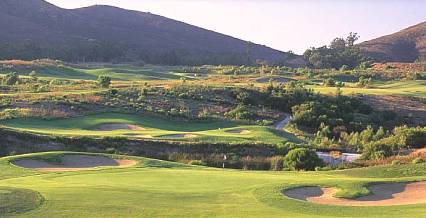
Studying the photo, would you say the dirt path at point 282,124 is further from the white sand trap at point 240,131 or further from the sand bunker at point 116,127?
the sand bunker at point 116,127

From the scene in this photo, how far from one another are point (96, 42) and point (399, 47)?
85434 mm

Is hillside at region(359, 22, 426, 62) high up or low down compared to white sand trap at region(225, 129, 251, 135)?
up

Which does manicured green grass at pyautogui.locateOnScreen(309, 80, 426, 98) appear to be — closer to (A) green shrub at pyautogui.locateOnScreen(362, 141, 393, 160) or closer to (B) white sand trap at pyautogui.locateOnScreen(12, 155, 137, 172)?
(A) green shrub at pyautogui.locateOnScreen(362, 141, 393, 160)

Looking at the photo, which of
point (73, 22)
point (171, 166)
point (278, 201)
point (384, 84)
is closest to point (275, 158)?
point (171, 166)

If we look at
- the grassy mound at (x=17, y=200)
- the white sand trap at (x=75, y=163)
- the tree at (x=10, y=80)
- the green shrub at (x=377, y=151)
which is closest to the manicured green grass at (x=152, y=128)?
the green shrub at (x=377, y=151)

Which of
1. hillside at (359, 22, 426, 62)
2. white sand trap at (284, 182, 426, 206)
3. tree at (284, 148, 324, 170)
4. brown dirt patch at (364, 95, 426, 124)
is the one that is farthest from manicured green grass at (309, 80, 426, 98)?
hillside at (359, 22, 426, 62)

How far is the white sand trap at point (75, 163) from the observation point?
2172 centimetres

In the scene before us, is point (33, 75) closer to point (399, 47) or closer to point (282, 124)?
point (282, 124)

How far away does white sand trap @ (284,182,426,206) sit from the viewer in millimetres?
15201

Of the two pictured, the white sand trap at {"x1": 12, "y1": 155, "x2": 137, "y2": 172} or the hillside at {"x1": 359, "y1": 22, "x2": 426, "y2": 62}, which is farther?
the hillside at {"x1": 359, "y1": 22, "x2": 426, "y2": 62}

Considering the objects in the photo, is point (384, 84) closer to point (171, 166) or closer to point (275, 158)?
point (275, 158)

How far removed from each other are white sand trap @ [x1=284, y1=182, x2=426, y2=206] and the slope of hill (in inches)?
3983

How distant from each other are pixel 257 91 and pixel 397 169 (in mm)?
40038

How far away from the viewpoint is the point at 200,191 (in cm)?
1562
